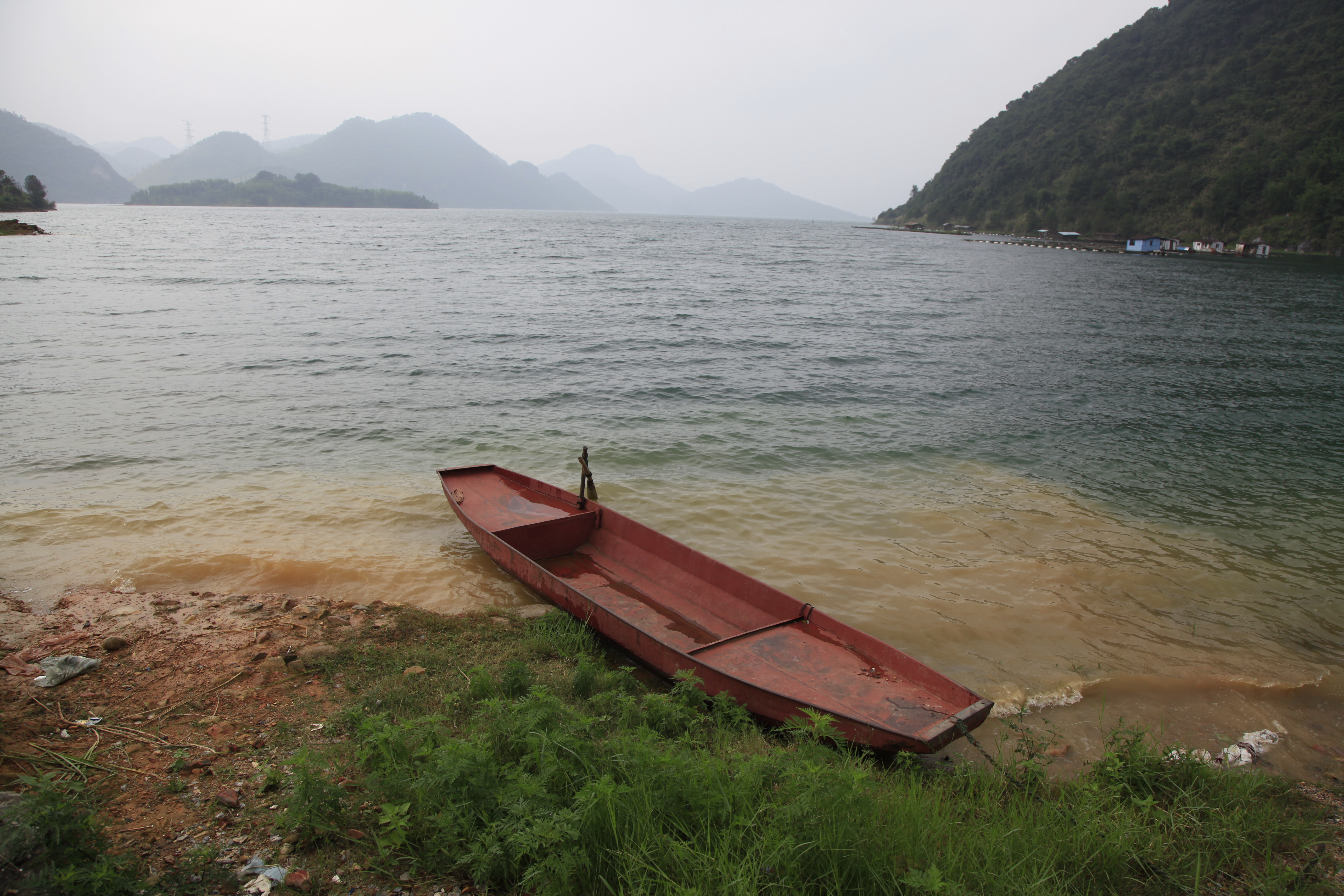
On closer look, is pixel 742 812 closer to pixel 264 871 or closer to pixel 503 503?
pixel 264 871

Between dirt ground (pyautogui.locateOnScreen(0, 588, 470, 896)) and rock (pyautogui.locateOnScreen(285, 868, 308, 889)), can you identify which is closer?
rock (pyautogui.locateOnScreen(285, 868, 308, 889))

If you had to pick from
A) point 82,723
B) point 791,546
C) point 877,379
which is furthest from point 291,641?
point 877,379

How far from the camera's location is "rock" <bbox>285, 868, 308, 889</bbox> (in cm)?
329

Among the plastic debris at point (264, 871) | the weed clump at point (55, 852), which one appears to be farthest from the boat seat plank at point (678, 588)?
the weed clump at point (55, 852)

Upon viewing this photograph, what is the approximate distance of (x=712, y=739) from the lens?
506 cm

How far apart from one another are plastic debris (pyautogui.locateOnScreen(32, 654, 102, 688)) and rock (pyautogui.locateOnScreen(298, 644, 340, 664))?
1645mm

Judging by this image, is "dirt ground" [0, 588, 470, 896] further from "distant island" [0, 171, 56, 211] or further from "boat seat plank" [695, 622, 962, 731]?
"distant island" [0, 171, 56, 211]

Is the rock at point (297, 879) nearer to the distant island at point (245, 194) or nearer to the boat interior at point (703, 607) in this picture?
the boat interior at point (703, 607)

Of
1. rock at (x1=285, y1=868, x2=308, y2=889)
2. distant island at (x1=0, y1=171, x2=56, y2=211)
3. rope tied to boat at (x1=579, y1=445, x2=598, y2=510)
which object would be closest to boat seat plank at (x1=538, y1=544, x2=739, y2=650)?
rope tied to boat at (x1=579, y1=445, x2=598, y2=510)

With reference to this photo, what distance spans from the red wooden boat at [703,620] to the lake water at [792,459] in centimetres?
85

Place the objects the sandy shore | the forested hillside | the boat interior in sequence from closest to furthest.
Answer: the sandy shore < the boat interior < the forested hillside

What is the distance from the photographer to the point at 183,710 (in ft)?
16.9

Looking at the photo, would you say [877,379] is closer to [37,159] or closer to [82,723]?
[82,723]

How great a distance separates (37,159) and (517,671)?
273 metres
